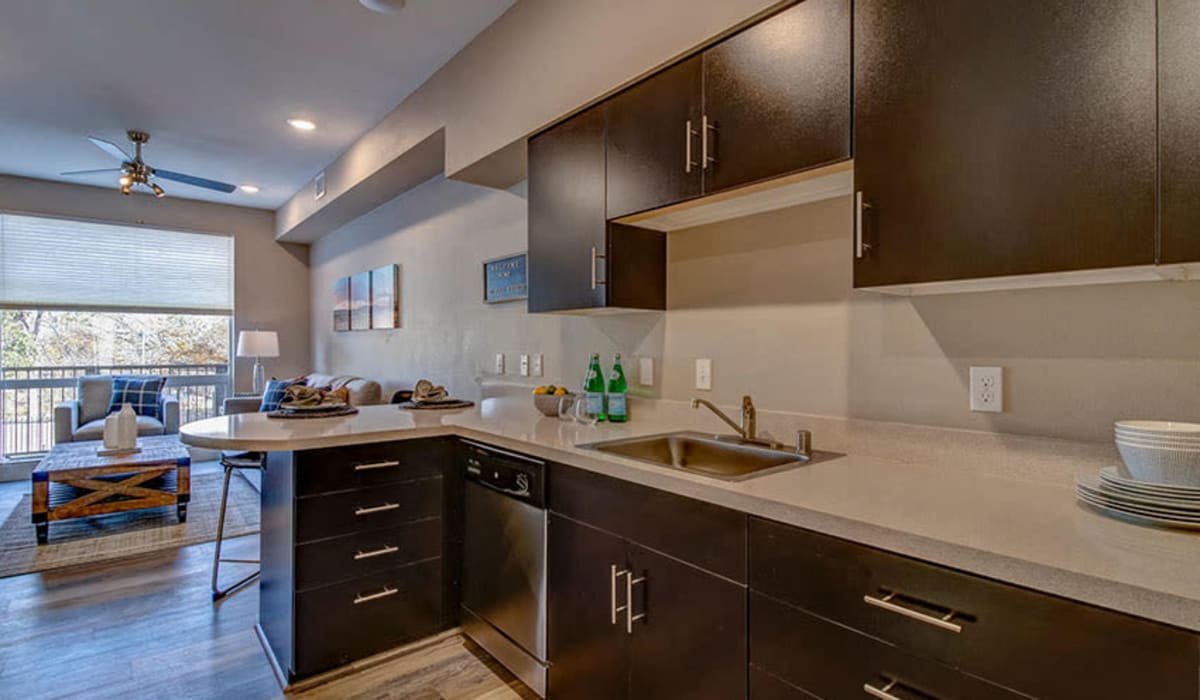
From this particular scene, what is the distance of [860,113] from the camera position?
4.41 feet

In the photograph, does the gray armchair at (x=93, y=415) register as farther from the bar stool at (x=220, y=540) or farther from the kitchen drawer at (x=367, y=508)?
the kitchen drawer at (x=367, y=508)

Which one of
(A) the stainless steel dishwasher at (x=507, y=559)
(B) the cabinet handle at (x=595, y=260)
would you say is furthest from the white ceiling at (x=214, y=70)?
(A) the stainless steel dishwasher at (x=507, y=559)

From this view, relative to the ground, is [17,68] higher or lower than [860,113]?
higher

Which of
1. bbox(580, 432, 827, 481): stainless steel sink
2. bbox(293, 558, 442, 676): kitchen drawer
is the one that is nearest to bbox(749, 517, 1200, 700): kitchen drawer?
bbox(580, 432, 827, 481): stainless steel sink

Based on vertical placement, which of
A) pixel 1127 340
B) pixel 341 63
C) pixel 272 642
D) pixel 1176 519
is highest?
pixel 341 63

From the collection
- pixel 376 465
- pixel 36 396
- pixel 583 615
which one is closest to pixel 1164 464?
pixel 583 615

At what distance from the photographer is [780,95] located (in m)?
1.50

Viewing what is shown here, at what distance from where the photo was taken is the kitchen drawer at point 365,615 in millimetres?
2027

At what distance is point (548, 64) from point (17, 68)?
10.2ft

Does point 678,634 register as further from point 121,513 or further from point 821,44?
point 121,513

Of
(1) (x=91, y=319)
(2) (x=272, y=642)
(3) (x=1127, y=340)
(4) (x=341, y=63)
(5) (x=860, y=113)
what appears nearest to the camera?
(3) (x=1127, y=340)

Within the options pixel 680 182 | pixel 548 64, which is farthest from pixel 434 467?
pixel 548 64

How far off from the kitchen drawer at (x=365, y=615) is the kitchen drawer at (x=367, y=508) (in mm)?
197

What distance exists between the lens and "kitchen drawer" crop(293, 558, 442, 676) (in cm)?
203
